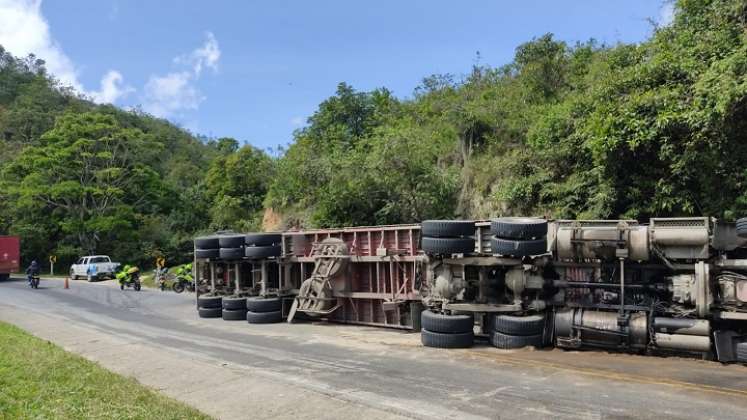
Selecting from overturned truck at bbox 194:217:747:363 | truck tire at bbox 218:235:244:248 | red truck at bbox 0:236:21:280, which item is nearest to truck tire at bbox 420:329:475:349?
overturned truck at bbox 194:217:747:363

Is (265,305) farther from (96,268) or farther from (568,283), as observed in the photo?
(96,268)

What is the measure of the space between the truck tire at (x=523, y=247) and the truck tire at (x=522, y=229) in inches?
3.5

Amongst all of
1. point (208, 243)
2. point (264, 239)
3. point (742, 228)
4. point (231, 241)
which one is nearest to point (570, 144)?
point (742, 228)

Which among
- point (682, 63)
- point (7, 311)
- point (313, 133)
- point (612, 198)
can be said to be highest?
point (313, 133)

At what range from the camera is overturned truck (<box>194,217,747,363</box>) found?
8750 millimetres

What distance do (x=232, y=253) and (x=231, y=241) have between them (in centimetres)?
43

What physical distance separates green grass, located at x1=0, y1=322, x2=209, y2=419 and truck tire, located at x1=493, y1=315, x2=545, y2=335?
5.77 m

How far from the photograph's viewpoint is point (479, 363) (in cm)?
896

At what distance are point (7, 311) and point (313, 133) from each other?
1970 cm

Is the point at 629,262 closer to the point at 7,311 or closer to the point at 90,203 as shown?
the point at 7,311

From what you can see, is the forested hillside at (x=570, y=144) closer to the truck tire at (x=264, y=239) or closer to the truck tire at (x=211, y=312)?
the truck tire at (x=264, y=239)

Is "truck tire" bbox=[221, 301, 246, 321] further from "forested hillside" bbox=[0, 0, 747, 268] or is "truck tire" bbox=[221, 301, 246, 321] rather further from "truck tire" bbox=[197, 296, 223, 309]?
"forested hillside" bbox=[0, 0, 747, 268]

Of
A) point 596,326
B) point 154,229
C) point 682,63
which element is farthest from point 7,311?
point 154,229

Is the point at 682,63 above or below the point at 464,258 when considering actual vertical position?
above
